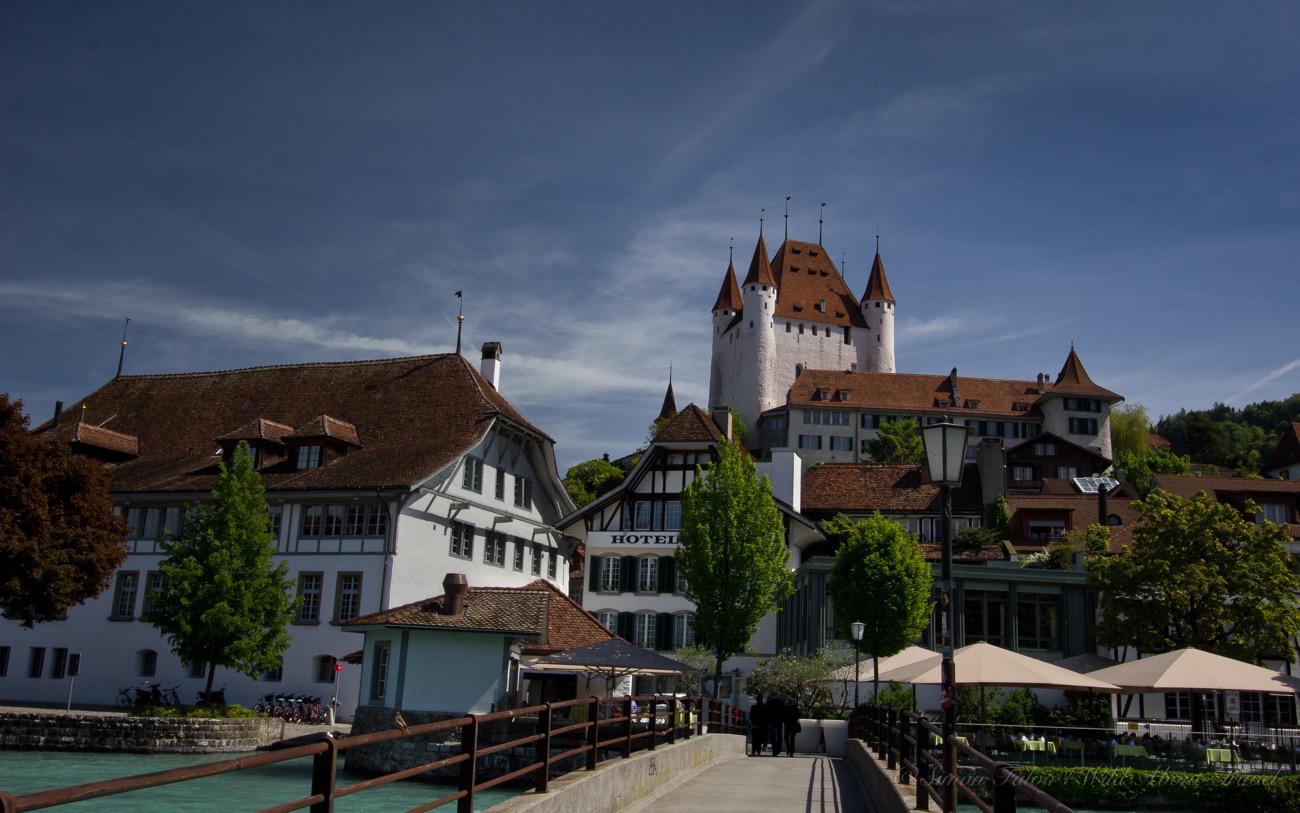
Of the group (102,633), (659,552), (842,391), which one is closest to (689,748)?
(659,552)

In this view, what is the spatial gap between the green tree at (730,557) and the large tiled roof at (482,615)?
619 cm

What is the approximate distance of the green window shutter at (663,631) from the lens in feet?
142

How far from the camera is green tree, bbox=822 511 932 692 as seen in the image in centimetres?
3447

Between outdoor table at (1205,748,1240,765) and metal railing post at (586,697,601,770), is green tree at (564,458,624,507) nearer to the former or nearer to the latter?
outdoor table at (1205,748,1240,765)

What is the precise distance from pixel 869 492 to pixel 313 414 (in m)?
25.2

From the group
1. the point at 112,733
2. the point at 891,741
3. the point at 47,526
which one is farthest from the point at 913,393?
the point at 891,741

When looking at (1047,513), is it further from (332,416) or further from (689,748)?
(689,748)

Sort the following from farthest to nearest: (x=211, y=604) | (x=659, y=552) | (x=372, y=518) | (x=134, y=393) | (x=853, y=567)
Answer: (x=134, y=393) → (x=659, y=552) → (x=372, y=518) → (x=853, y=567) → (x=211, y=604)

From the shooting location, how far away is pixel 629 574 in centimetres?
4412

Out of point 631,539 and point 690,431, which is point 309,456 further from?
point 690,431

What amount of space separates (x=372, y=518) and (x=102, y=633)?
10477 millimetres

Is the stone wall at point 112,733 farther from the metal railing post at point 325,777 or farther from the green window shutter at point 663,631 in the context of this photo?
the metal railing post at point 325,777

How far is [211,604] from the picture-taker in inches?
1283

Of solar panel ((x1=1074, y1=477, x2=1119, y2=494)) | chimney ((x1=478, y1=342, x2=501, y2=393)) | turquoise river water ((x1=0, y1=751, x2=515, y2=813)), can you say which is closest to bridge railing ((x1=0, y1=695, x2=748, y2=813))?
turquoise river water ((x1=0, y1=751, x2=515, y2=813))
